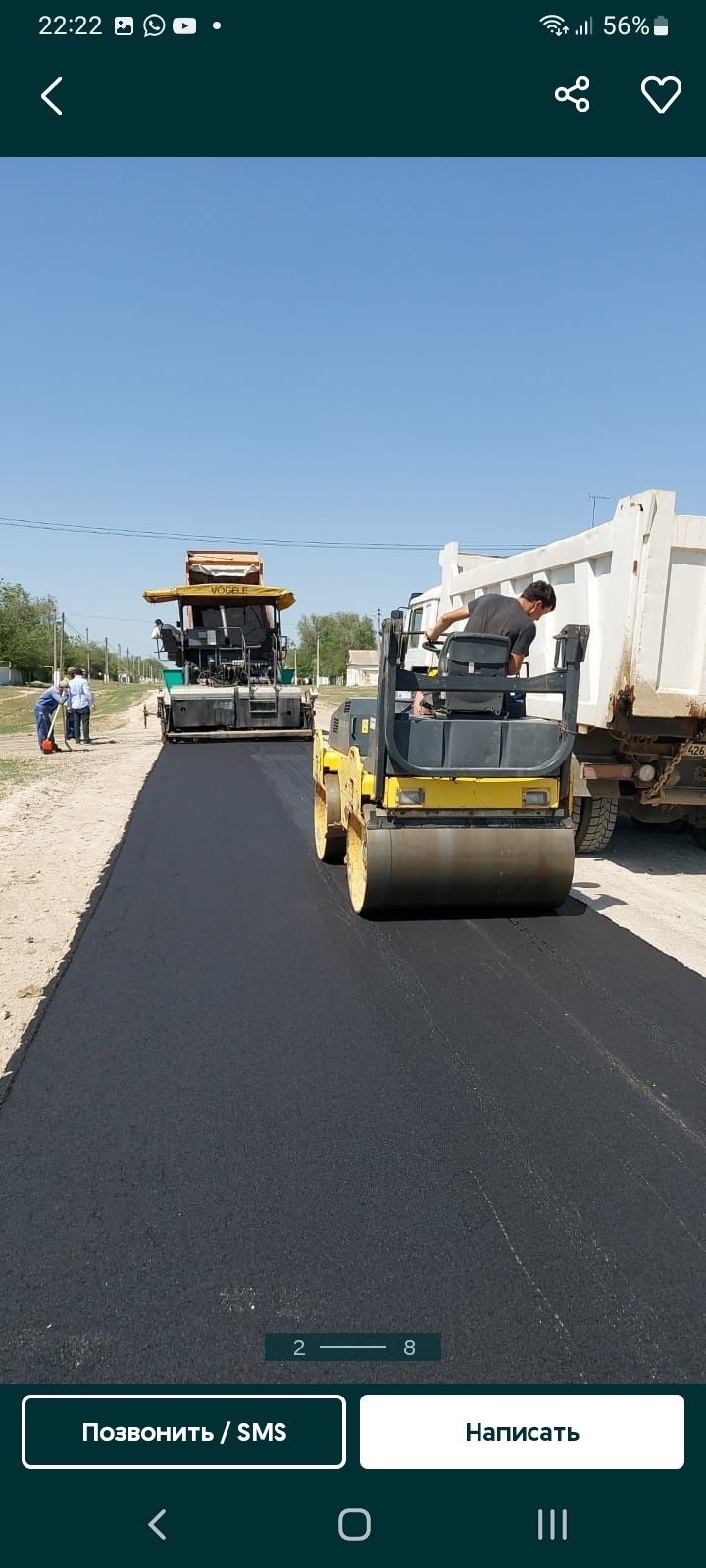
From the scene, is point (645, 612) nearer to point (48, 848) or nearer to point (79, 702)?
point (48, 848)

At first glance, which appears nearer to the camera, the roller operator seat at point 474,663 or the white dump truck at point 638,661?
the roller operator seat at point 474,663

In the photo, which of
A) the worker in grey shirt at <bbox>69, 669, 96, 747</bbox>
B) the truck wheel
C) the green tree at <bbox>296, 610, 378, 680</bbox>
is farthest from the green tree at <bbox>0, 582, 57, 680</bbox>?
the truck wheel

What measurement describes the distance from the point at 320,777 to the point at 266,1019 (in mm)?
3016

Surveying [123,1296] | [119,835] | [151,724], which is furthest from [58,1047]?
[151,724]

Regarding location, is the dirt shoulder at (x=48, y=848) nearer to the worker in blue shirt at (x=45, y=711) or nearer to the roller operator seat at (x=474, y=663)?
the worker in blue shirt at (x=45, y=711)

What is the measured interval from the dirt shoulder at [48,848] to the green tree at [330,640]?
71.8m

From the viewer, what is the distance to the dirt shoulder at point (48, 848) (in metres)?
4.38

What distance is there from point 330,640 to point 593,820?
87.7 meters

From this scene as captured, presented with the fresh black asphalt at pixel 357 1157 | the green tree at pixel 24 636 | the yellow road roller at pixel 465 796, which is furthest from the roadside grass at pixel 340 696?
the green tree at pixel 24 636

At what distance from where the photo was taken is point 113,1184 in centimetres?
268

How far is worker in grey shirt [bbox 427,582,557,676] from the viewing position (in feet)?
18.0

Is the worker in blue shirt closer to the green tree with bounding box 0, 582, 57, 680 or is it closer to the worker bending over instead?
the worker bending over

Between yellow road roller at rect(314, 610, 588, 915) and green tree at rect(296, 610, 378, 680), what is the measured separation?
79704 millimetres

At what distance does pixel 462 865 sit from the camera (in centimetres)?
493
